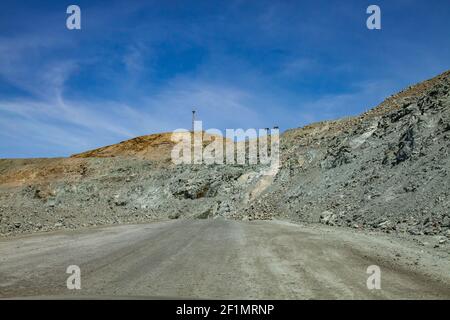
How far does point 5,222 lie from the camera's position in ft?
96.4

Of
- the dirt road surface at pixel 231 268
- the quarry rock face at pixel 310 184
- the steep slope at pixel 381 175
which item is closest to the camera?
the dirt road surface at pixel 231 268

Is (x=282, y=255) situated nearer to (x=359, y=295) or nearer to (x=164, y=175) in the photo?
(x=359, y=295)

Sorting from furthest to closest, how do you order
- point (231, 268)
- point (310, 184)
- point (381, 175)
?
point (310, 184) → point (381, 175) → point (231, 268)

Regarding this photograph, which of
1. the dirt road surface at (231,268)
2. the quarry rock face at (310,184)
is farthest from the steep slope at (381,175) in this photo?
the dirt road surface at (231,268)

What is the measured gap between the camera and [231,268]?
905 centimetres

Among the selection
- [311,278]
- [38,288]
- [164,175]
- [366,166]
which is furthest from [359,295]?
[164,175]

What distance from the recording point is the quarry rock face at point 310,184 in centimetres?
1878

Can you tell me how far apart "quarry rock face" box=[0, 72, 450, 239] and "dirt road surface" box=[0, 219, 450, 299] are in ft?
14.9

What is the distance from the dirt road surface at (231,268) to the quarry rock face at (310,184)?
14.9 feet

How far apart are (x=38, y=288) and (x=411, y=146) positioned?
2028 cm

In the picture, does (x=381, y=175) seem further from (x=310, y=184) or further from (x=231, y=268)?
(x=231, y=268)

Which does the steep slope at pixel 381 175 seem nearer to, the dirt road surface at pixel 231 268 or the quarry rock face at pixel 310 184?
the quarry rock face at pixel 310 184

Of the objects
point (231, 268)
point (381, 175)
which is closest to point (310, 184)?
point (381, 175)

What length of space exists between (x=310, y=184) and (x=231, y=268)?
819 inches
